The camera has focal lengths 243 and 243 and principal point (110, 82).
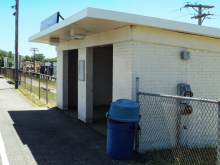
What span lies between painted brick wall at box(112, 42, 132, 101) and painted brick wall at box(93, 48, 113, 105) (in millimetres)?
5799

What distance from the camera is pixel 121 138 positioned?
5.27 meters

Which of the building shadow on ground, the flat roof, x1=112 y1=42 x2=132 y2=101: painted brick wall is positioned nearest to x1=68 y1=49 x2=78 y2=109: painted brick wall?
the building shadow on ground

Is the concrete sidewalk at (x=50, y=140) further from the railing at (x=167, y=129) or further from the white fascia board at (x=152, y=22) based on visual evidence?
the white fascia board at (x=152, y=22)

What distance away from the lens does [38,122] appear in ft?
28.6

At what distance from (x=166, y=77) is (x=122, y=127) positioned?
7.33ft

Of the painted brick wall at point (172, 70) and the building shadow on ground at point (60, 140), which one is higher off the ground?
the painted brick wall at point (172, 70)

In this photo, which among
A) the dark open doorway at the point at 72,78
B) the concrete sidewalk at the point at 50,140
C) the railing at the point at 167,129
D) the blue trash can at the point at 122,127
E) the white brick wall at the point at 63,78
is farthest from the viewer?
the dark open doorway at the point at 72,78

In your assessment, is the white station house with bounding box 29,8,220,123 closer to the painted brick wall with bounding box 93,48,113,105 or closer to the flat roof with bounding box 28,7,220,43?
the flat roof with bounding box 28,7,220,43

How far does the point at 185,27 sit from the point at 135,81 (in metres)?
2.05

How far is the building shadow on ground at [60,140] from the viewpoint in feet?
17.7

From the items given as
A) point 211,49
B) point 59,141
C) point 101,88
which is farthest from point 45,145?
point 101,88

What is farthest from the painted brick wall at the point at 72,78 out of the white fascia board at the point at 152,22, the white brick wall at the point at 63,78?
the white fascia board at the point at 152,22

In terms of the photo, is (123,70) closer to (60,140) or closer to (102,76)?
(60,140)

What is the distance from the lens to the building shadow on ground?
17.7 feet
